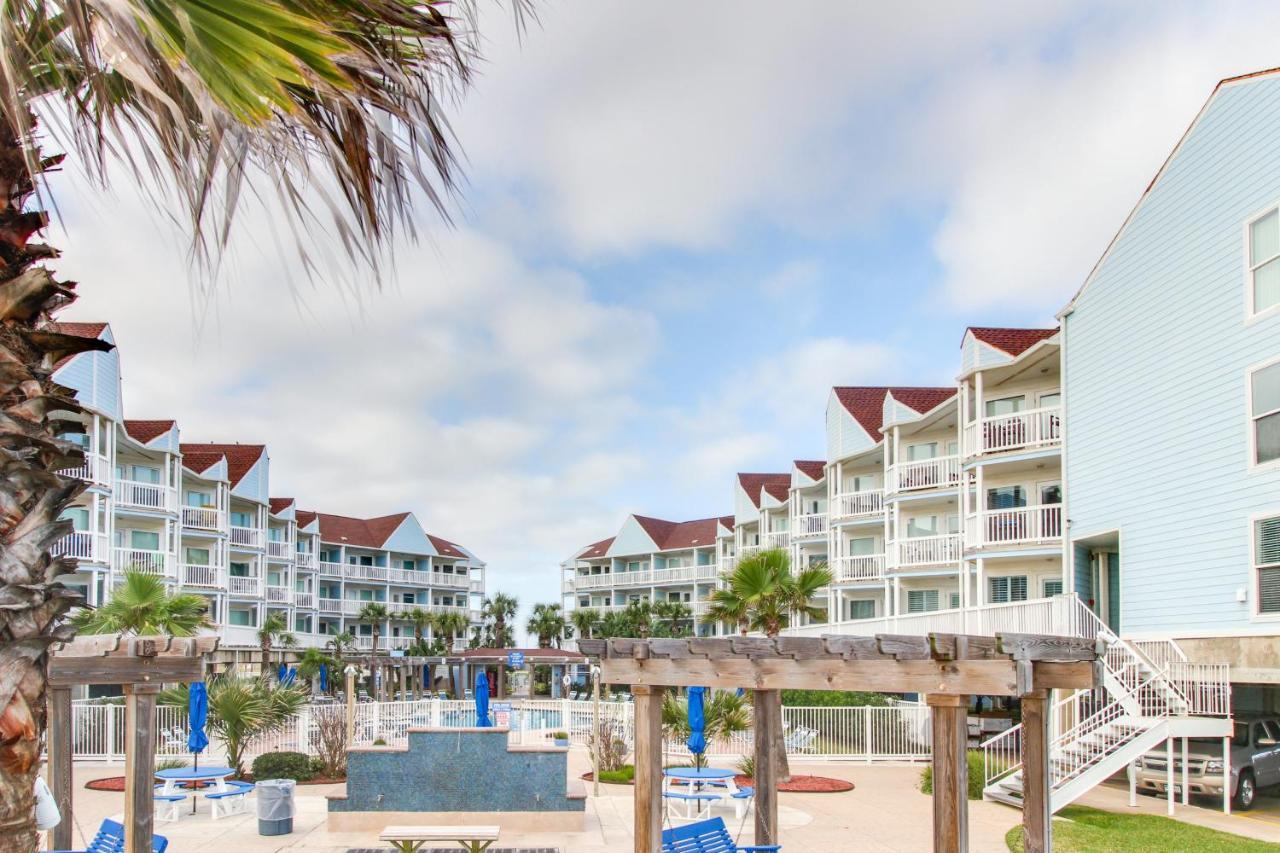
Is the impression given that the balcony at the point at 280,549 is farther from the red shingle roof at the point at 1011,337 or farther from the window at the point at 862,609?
the red shingle roof at the point at 1011,337

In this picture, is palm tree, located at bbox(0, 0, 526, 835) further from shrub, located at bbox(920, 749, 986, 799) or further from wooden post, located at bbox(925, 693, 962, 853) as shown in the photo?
shrub, located at bbox(920, 749, 986, 799)

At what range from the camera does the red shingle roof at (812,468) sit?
5175cm

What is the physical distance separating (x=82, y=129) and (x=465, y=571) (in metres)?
80.6

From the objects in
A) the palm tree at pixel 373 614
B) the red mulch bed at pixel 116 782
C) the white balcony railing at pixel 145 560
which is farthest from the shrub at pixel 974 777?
the palm tree at pixel 373 614

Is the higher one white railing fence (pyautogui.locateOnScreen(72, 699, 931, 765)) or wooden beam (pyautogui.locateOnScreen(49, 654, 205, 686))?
wooden beam (pyautogui.locateOnScreen(49, 654, 205, 686))

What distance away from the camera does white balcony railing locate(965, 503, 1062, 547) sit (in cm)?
2809

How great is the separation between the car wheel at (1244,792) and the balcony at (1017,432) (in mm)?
9847

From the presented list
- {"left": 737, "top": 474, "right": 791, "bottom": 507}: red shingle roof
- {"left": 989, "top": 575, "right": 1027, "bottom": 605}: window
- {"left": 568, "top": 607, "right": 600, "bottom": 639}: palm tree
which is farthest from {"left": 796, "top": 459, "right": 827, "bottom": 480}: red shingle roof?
{"left": 568, "top": 607, "right": 600, "bottom": 639}: palm tree

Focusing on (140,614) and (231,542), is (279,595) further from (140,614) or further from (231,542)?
(140,614)

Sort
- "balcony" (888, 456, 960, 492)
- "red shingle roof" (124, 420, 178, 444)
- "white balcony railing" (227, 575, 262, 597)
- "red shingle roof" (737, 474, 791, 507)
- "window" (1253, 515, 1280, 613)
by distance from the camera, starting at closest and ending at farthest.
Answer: "window" (1253, 515, 1280, 613), "balcony" (888, 456, 960, 492), "red shingle roof" (124, 420, 178, 444), "white balcony railing" (227, 575, 262, 597), "red shingle roof" (737, 474, 791, 507)

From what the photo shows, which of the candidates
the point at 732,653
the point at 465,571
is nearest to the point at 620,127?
the point at 732,653

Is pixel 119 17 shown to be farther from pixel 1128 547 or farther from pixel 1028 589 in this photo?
pixel 1028 589

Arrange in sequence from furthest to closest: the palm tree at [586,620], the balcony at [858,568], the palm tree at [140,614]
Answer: the palm tree at [586,620]
the balcony at [858,568]
the palm tree at [140,614]

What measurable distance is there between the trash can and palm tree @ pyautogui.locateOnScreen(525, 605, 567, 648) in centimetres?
5807
